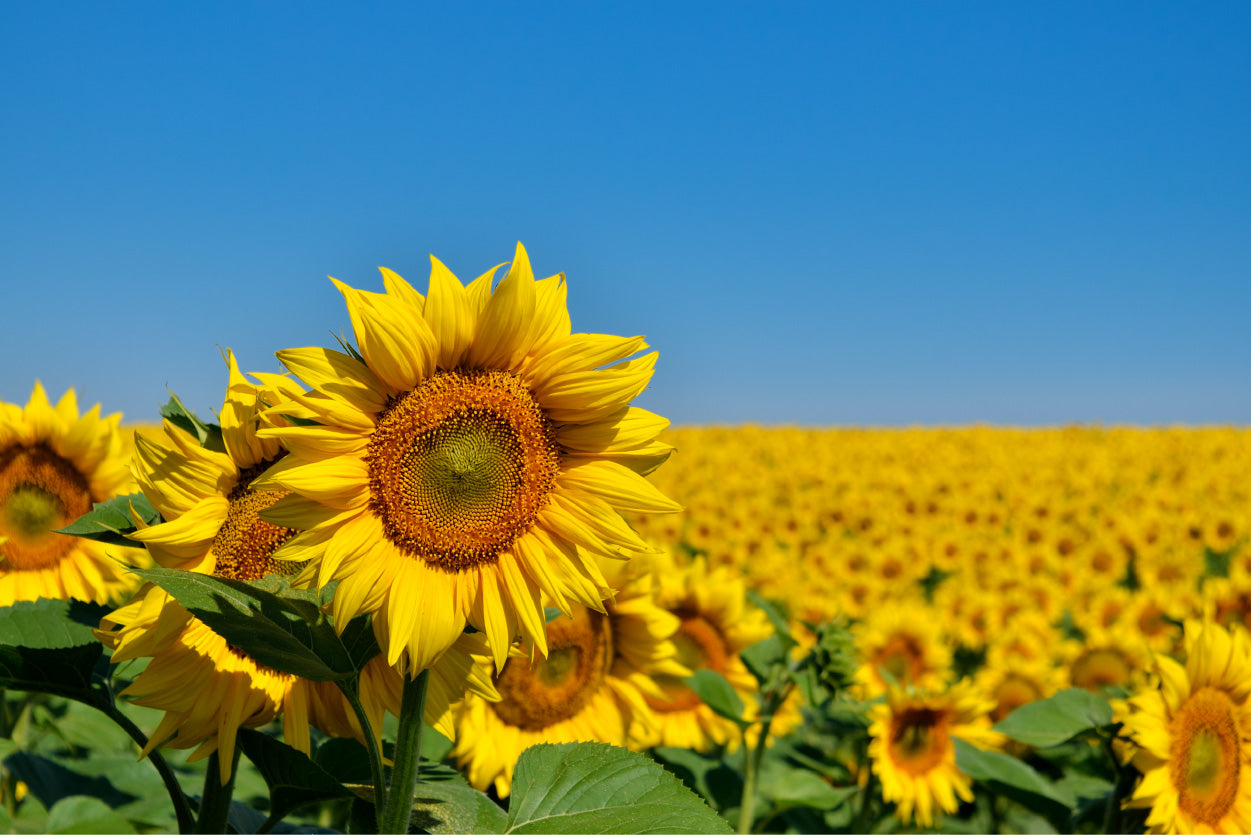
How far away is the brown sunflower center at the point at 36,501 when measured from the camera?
270cm

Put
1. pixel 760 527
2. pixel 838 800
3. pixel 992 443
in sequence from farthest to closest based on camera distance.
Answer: pixel 992 443, pixel 760 527, pixel 838 800

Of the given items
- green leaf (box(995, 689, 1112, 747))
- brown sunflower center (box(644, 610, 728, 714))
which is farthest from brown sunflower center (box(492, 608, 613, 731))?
Answer: green leaf (box(995, 689, 1112, 747))

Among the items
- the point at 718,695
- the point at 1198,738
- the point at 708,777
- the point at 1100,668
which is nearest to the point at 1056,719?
the point at 1198,738

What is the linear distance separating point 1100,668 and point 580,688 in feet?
12.4

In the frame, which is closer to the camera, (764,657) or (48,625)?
(48,625)

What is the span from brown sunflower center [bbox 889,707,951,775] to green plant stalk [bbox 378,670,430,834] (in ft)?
10.0

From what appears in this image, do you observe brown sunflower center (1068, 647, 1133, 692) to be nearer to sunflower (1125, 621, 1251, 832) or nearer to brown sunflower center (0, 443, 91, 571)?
sunflower (1125, 621, 1251, 832)

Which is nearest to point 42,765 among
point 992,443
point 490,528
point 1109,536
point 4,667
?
point 4,667

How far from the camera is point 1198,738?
2941 mm

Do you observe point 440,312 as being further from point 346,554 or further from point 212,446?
point 212,446

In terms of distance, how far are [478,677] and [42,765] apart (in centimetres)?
191

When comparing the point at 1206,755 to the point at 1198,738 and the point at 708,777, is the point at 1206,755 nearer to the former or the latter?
the point at 1198,738

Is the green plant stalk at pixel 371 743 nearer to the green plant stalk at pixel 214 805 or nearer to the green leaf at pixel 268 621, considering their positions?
the green leaf at pixel 268 621

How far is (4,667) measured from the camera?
1.85 metres
